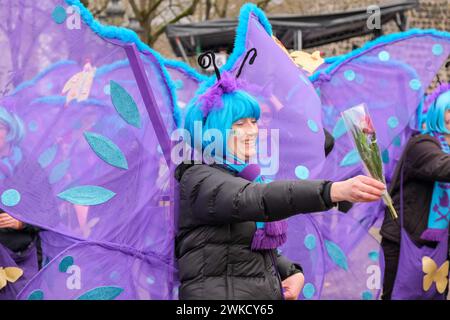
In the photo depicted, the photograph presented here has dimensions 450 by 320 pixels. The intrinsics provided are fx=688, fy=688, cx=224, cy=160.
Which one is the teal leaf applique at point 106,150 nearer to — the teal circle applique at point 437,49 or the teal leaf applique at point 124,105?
the teal leaf applique at point 124,105

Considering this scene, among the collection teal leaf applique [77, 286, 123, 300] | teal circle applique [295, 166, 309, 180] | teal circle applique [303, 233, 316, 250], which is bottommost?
teal circle applique [303, 233, 316, 250]

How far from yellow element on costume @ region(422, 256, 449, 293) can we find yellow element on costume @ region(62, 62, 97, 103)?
2158 millimetres

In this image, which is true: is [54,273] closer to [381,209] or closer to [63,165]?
[63,165]

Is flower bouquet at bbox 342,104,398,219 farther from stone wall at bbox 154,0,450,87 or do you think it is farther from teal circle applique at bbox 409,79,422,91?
stone wall at bbox 154,0,450,87

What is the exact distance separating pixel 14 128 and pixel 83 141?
24cm

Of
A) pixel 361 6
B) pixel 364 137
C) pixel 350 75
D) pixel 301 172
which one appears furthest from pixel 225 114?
pixel 361 6

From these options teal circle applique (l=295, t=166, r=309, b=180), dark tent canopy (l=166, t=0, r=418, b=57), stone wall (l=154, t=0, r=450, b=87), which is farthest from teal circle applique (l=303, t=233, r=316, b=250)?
stone wall (l=154, t=0, r=450, b=87)

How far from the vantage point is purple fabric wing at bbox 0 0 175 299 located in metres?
2.37

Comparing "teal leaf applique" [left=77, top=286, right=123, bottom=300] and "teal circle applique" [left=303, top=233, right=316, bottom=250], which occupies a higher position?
"teal leaf applique" [left=77, top=286, right=123, bottom=300]

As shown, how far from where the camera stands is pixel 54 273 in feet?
7.98

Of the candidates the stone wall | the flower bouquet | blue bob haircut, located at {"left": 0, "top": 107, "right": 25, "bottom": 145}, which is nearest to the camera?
the flower bouquet
